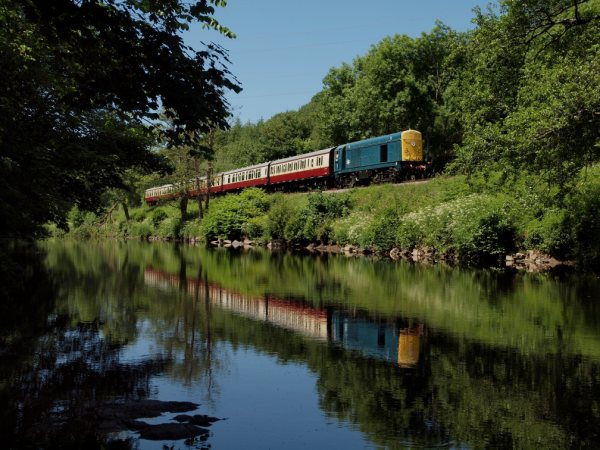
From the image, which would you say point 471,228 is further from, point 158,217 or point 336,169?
point 158,217

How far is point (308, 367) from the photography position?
31.0 ft

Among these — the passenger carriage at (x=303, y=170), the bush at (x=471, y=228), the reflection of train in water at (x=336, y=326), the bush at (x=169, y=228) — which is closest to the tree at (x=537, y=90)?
the bush at (x=471, y=228)

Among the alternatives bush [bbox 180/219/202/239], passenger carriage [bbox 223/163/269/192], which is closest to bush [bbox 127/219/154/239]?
bush [bbox 180/219/202/239]

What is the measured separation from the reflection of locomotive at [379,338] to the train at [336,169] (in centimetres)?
2677

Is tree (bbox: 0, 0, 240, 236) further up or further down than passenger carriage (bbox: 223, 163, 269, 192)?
further down

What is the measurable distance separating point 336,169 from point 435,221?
50.6 feet

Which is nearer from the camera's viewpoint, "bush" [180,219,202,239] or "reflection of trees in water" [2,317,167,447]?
"reflection of trees in water" [2,317,167,447]

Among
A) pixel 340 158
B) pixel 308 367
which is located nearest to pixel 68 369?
pixel 308 367

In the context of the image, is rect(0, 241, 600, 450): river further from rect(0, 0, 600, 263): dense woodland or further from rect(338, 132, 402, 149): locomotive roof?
rect(338, 132, 402, 149): locomotive roof

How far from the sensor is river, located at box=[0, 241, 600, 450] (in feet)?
21.8

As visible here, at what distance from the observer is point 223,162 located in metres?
83.6

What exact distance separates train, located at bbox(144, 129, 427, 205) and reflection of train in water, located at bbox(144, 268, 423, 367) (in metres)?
23.2

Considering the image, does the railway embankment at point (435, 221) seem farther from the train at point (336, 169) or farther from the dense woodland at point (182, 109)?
the train at point (336, 169)

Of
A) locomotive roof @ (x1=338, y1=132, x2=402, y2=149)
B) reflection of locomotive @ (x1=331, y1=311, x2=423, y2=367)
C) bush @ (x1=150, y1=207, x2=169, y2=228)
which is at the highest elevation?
locomotive roof @ (x1=338, y1=132, x2=402, y2=149)
